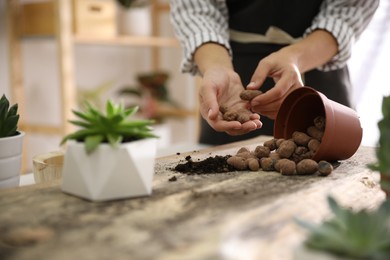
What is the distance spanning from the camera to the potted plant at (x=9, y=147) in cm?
80

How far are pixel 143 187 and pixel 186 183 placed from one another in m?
0.10

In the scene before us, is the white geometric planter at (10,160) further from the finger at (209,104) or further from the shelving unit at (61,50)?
the shelving unit at (61,50)

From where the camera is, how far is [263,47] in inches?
57.9

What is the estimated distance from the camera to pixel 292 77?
112 cm

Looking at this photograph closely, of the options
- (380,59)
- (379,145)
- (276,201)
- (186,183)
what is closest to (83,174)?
(186,183)

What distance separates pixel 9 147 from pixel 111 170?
0.71 feet

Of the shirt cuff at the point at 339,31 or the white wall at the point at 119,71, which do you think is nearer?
the shirt cuff at the point at 339,31

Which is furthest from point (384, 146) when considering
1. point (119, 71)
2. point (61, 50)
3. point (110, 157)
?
point (119, 71)

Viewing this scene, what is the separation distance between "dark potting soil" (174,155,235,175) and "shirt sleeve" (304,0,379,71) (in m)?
0.56

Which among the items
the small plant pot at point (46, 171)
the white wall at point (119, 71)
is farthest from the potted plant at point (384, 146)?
the white wall at point (119, 71)

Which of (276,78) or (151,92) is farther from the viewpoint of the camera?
(151,92)

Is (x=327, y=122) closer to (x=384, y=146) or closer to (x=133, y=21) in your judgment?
(x=384, y=146)

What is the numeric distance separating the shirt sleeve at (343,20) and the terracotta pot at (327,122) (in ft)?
1.16

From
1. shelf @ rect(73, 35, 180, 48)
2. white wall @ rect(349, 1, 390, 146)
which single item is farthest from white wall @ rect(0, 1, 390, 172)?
shelf @ rect(73, 35, 180, 48)
